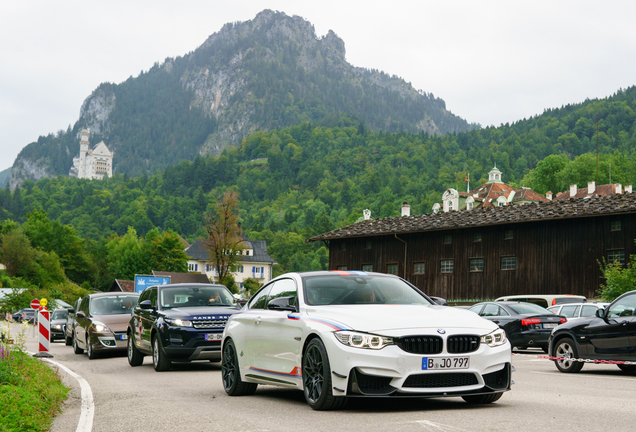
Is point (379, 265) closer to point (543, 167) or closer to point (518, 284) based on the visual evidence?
point (518, 284)

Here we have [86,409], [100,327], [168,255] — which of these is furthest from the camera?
[168,255]

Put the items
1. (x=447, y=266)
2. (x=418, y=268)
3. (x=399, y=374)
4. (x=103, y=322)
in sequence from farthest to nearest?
(x=418, y=268) → (x=447, y=266) → (x=103, y=322) → (x=399, y=374)

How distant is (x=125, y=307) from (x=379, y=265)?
118 feet

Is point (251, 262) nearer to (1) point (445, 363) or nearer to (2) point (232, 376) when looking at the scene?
(2) point (232, 376)

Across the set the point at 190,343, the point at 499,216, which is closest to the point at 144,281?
the point at 499,216

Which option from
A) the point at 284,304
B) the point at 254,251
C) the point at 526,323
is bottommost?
the point at 526,323

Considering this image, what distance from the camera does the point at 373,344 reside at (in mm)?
7758

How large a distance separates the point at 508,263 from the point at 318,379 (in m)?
40.8

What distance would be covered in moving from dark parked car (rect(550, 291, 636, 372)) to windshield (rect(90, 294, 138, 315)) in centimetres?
1172

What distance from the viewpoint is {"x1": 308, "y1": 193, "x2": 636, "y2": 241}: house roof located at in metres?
42.5

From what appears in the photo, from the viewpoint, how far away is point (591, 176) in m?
120

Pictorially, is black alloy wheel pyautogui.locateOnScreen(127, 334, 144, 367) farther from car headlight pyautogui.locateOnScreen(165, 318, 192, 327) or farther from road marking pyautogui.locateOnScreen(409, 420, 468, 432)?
road marking pyautogui.locateOnScreen(409, 420, 468, 432)

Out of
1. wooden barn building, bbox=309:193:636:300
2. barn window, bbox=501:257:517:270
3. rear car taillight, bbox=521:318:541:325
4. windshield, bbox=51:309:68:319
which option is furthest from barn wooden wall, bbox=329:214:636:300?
windshield, bbox=51:309:68:319

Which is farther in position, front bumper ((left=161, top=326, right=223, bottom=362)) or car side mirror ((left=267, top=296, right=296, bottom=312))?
front bumper ((left=161, top=326, right=223, bottom=362))
